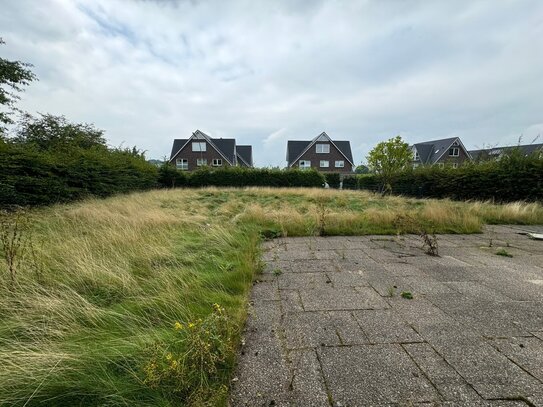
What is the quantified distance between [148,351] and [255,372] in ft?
2.25

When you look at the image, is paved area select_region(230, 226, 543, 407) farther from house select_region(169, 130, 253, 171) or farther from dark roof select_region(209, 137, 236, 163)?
dark roof select_region(209, 137, 236, 163)

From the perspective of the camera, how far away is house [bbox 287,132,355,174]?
41.7 meters

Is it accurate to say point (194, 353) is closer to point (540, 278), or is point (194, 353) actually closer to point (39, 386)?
point (39, 386)

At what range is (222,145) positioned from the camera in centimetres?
4062

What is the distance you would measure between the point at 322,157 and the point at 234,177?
2109cm

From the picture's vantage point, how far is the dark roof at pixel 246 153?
4609cm

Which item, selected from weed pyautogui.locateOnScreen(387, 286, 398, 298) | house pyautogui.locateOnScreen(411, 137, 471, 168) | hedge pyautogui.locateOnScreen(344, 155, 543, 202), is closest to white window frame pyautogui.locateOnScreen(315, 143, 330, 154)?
house pyautogui.locateOnScreen(411, 137, 471, 168)

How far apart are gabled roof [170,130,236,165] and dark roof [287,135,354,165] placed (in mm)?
9125

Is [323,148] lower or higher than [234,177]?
higher

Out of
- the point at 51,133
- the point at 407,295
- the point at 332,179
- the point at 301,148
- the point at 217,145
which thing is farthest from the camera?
the point at 301,148

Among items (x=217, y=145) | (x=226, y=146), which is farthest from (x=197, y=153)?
(x=226, y=146)

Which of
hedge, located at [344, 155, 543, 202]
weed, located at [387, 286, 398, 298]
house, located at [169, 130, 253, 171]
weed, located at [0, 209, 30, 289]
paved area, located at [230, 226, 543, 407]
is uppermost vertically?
house, located at [169, 130, 253, 171]

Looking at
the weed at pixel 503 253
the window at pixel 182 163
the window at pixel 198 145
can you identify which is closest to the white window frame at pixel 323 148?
the window at pixel 198 145

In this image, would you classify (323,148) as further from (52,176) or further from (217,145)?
(52,176)
